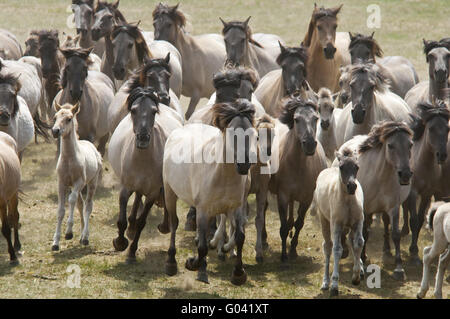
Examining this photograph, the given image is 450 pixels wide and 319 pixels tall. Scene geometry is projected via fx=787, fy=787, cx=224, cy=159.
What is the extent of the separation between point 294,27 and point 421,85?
1509cm

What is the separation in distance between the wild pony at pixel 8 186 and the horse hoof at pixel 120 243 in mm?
1297

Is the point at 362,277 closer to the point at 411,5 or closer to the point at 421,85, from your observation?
the point at 421,85

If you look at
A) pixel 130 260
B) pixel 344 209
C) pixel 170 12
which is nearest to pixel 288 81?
pixel 344 209

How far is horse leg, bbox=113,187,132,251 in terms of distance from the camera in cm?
1048

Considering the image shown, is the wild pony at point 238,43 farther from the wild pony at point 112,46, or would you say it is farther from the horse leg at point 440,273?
the horse leg at point 440,273

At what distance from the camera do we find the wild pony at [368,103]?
459 inches

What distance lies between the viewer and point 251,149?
8.67 m

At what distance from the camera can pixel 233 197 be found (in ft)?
30.1

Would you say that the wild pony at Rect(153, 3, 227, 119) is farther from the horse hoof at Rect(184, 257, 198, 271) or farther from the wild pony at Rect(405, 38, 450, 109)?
the horse hoof at Rect(184, 257, 198, 271)

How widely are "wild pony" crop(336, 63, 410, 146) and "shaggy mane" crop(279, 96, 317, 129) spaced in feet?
4.16

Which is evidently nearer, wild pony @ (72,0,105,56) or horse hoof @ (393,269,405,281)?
horse hoof @ (393,269,405,281)

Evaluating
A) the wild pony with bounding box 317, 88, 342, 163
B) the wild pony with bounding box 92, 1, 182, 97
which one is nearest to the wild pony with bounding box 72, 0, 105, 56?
the wild pony with bounding box 92, 1, 182, 97

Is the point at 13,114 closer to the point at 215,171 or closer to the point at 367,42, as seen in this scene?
the point at 215,171

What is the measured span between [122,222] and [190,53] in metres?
7.54
